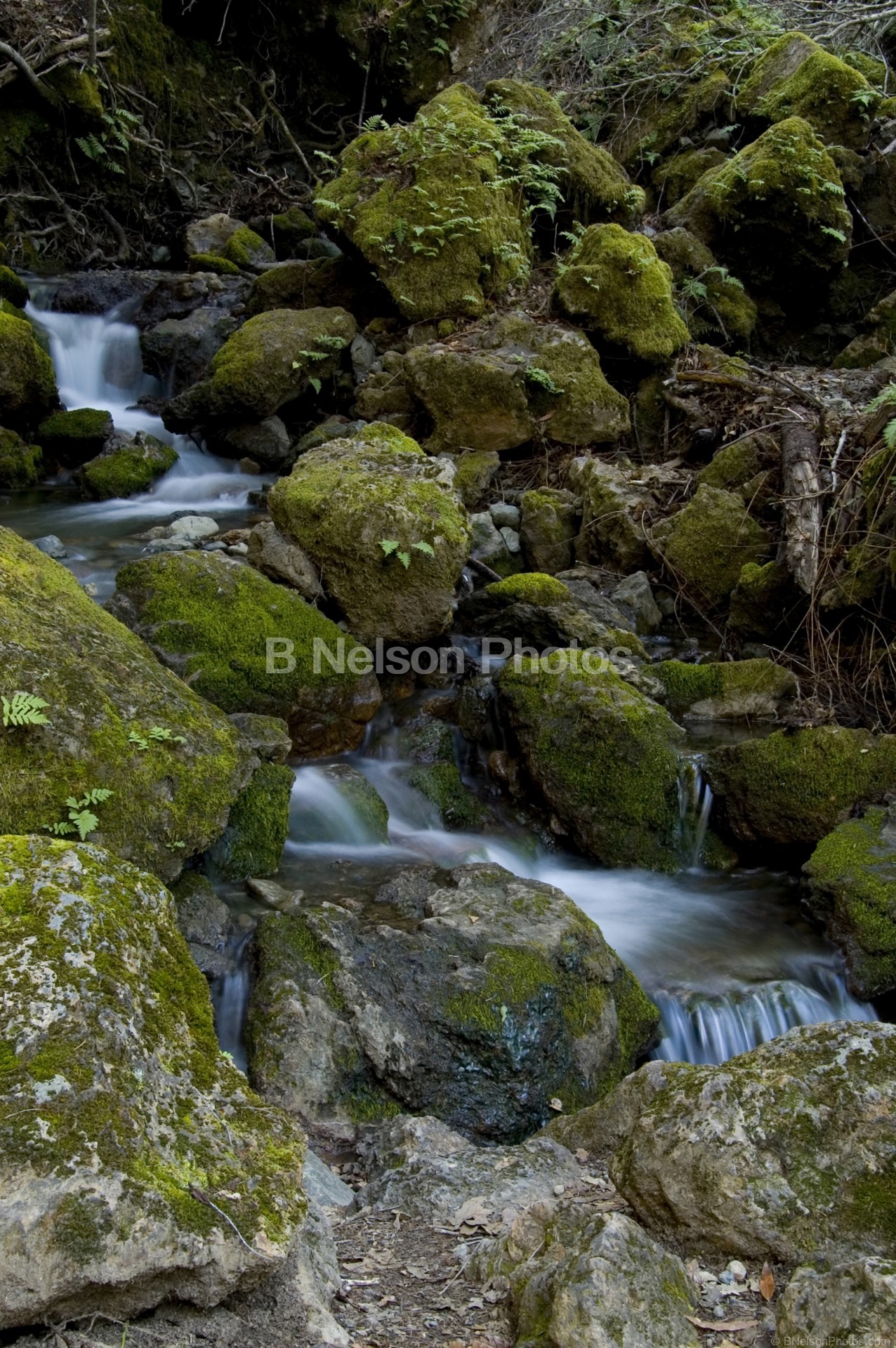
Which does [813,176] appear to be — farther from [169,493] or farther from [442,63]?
[169,493]

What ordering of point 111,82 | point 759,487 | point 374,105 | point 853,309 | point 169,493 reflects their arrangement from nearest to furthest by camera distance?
point 759,487
point 169,493
point 853,309
point 111,82
point 374,105

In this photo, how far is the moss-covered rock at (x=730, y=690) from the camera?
7594 mm

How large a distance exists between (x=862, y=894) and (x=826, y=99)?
1383 cm

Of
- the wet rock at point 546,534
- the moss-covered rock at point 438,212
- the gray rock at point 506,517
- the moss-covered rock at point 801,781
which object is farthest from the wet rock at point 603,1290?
the moss-covered rock at point 438,212

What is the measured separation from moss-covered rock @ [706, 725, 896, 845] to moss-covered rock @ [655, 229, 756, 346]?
881cm

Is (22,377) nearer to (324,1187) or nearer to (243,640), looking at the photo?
(243,640)

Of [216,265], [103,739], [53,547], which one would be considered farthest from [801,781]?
[216,265]

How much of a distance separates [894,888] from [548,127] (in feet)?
41.2

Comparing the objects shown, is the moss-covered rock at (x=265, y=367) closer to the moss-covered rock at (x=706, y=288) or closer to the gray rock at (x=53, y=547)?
the gray rock at (x=53, y=547)

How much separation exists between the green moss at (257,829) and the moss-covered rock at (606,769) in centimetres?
203

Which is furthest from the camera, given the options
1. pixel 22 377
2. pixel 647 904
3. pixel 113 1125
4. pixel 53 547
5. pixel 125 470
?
pixel 22 377

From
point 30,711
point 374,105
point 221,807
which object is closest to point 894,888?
point 221,807

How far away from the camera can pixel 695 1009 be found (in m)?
5.18

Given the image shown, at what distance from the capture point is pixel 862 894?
5.54 metres
